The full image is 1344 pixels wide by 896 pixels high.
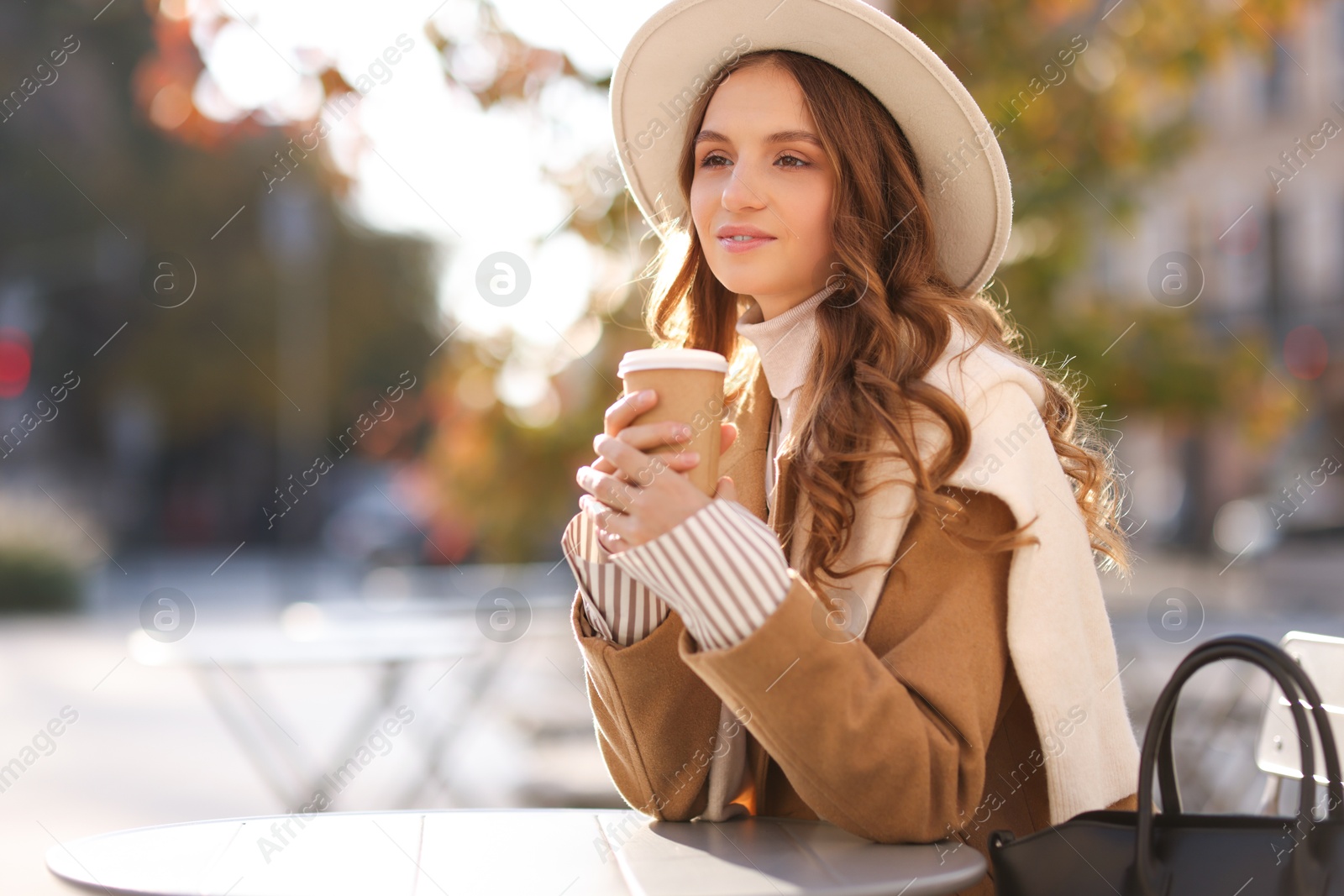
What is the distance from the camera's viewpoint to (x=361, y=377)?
123 feet

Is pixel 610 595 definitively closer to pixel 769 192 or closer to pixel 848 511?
pixel 848 511

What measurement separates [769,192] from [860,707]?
952 mm

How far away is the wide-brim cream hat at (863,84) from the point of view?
228 cm

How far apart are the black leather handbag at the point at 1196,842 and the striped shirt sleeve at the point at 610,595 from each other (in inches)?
26.0

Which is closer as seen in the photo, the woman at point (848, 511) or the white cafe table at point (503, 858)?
the white cafe table at point (503, 858)

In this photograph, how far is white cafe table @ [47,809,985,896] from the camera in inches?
65.6

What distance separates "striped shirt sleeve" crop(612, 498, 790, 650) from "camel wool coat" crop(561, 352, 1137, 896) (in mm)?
27

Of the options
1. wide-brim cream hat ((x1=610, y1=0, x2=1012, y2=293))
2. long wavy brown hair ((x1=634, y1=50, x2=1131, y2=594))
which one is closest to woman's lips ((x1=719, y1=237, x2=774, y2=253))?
long wavy brown hair ((x1=634, y1=50, x2=1131, y2=594))

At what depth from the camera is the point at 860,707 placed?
175cm

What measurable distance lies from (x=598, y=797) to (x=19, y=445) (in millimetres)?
29991

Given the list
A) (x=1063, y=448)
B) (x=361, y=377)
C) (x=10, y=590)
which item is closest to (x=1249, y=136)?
(x=361, y=377)

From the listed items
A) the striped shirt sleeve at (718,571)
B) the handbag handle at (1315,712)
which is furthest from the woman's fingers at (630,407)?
the handbag handle at (1315,712)

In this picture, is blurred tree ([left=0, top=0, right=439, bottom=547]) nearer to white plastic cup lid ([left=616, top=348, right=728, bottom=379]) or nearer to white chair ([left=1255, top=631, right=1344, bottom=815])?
white chair ([left=1255, top=631, right=1344, bottom=815])

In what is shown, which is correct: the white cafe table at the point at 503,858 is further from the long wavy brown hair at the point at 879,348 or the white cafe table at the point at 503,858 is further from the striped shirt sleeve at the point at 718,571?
the long wavy brown hair at the point at 879,348
